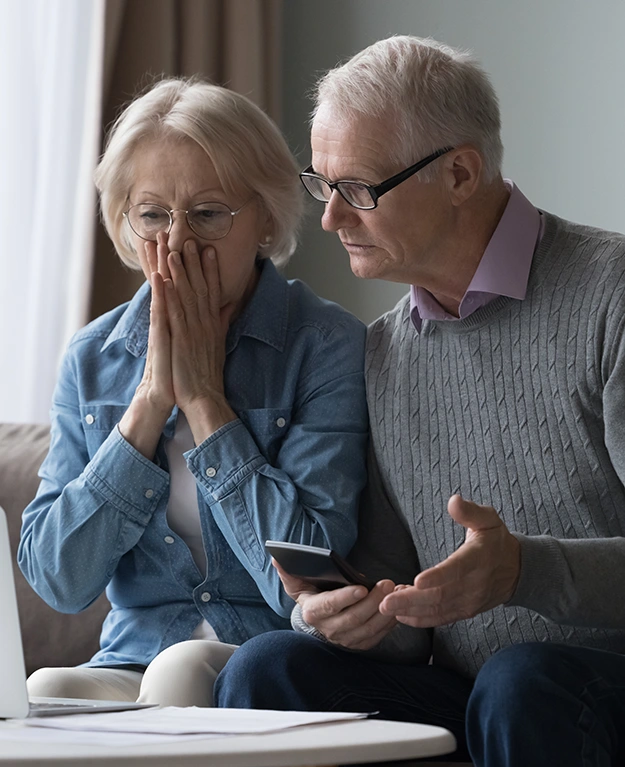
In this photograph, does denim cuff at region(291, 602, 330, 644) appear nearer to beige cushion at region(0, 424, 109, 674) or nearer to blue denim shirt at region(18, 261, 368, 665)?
blue denim shirt at region(18, 261, 368, 665)

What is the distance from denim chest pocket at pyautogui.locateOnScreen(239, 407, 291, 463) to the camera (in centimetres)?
164

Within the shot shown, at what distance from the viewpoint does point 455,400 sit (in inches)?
59.6

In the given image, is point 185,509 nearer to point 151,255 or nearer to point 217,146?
point 151,255

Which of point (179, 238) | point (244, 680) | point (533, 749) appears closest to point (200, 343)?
point (179, 238)

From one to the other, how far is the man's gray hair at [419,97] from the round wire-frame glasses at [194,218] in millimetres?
268

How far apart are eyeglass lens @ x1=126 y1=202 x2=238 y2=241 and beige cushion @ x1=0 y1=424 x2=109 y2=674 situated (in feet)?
1.93

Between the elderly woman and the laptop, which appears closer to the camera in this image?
the laptop

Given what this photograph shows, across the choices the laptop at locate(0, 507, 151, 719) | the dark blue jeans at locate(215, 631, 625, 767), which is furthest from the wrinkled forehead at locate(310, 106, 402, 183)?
the laptop at locate(0, 507, 151, 719)

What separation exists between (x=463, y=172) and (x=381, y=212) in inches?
5.6

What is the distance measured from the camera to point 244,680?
1297 mm

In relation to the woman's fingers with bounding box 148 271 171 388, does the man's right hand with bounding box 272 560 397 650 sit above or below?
below

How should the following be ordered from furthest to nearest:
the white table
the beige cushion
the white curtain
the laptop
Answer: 1. the white curtain
2. the beige cushion
3. the laptop
4. the white table

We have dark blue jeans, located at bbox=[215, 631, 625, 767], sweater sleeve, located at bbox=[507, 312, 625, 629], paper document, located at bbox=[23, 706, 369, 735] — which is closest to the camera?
paper document, located at bbox=[23, 706, 369, 735]

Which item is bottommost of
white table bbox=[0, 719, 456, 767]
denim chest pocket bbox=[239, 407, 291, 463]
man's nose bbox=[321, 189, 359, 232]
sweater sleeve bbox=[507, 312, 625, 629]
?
sweater sleeve bbox=[507, 312, 625, 629]
